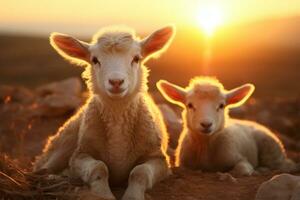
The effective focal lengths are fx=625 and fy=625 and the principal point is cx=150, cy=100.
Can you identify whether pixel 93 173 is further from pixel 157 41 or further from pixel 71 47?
pixel 157 41

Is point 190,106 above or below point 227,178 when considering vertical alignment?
above

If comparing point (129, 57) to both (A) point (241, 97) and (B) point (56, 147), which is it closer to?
(B) point (56, 147)

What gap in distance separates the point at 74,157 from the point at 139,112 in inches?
42.0

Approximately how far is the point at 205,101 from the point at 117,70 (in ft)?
7.84

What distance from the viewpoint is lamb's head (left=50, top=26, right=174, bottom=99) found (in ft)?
25.2

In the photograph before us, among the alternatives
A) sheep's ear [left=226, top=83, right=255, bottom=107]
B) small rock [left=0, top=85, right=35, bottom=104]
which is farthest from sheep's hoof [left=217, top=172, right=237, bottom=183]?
small rock [left=0, top=85, right=35, bottom=104]

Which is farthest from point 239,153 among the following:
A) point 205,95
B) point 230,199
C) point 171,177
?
point 230,199

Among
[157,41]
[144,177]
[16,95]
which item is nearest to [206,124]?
[157,41]

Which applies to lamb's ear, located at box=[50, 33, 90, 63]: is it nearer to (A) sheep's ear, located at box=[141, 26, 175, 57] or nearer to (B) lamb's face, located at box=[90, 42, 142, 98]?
(B) lamb's face, located at box=[90, 42, 142, 98]

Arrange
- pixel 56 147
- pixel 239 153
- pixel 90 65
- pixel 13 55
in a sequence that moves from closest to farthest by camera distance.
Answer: pixel 90 65
pixel 56 147
pixel 239 153
pixel 13 55

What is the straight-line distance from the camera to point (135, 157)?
8.20 m

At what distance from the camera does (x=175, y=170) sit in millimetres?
9203

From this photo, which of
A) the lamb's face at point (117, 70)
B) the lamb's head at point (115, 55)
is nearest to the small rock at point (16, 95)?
the lamb's head at point (115, 55)

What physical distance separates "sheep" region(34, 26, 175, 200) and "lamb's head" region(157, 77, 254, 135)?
92 cm
